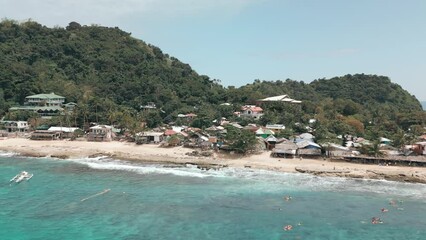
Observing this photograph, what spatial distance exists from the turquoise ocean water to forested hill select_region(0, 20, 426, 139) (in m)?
21.9

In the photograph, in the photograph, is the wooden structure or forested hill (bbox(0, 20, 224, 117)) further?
forested hill (bbox(0, 20, 224, 117))

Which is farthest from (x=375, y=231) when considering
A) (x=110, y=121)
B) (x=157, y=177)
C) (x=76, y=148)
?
(x=110, y=121)

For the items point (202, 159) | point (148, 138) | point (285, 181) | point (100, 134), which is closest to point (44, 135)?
point (100, 134)

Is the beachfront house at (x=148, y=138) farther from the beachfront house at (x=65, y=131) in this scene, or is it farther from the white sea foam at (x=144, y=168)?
the beachfront house at (x=65, y=131)

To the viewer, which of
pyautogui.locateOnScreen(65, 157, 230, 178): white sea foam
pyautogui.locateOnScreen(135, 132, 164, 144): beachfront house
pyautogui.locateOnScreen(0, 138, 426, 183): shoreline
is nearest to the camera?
pyautogui.locateOnScreen(0, 138, 426, 183): shoreline

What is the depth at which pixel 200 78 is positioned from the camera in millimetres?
109812

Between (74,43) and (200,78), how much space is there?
34.8 m

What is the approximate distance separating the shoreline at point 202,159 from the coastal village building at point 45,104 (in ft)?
47.9

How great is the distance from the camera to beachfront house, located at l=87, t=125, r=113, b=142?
61.8 meters

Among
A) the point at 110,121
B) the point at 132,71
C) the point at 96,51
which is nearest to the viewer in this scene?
the point at 110,121

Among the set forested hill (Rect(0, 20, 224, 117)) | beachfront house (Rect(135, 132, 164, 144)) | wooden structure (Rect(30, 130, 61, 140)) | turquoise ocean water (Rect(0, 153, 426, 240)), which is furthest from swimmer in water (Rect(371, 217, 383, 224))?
forested hill (Rect(0, 20, 224, 117))

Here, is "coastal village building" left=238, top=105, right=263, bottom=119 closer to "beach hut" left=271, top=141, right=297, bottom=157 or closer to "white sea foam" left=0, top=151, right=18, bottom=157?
"beach hut" left=271, top=141, right=297, bottom=157

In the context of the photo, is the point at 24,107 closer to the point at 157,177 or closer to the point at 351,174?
the point at 157,177

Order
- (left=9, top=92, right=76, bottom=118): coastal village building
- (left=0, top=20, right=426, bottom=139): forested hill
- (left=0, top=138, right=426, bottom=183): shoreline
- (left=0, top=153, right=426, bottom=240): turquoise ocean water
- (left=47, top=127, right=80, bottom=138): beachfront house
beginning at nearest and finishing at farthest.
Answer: (left=0, top=153, right=426, bottom=240): turquoise ocean water, (left=0, top=138, right=426, bottom=183): shoreline, (left=47, top=127, right=80, bottom=138): beachfront house, (left=0, top=20, right=426, bottom=139): forested hill, (left=9, top=92, right=76, bottom=118): coastal village building
